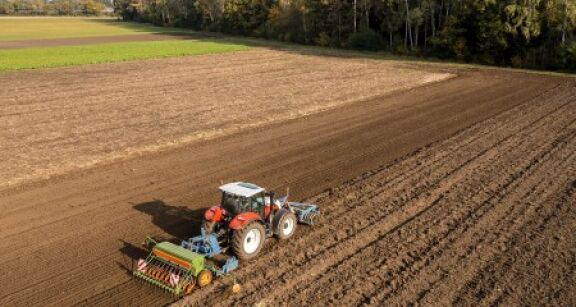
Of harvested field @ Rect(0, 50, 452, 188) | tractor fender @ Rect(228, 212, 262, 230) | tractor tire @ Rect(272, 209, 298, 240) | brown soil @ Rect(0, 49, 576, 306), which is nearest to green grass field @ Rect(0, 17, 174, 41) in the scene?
harvested field @ Rect(0, 50, 452, 188)

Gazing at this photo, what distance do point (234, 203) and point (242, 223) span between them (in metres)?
0.64

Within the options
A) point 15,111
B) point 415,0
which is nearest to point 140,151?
point 15,111

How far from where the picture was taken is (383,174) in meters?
18.1

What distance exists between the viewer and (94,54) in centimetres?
5941

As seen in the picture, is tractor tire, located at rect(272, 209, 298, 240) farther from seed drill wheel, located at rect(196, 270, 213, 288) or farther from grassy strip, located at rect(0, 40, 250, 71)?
grassy strip, located at rect(0, 40, 250, 71)

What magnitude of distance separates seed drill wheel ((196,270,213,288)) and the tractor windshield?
65.3 inches

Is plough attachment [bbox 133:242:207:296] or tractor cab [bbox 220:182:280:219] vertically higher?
tractor cab [bbox 220:182:280:219]

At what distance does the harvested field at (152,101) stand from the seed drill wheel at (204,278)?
10102 millimetres

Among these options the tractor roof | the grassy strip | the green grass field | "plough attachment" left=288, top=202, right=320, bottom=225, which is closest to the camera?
the tractor roof

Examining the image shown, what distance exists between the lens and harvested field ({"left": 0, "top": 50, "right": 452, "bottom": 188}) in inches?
822

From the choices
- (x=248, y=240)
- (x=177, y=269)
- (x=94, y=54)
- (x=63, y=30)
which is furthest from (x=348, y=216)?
(x=63, y=30)

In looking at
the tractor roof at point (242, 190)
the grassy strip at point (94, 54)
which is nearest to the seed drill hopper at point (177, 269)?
the tractor roof at point (242, 190)

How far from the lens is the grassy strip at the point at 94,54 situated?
50.8m

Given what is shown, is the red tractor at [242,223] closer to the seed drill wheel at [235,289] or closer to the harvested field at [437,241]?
the harvested field at [437,241]
